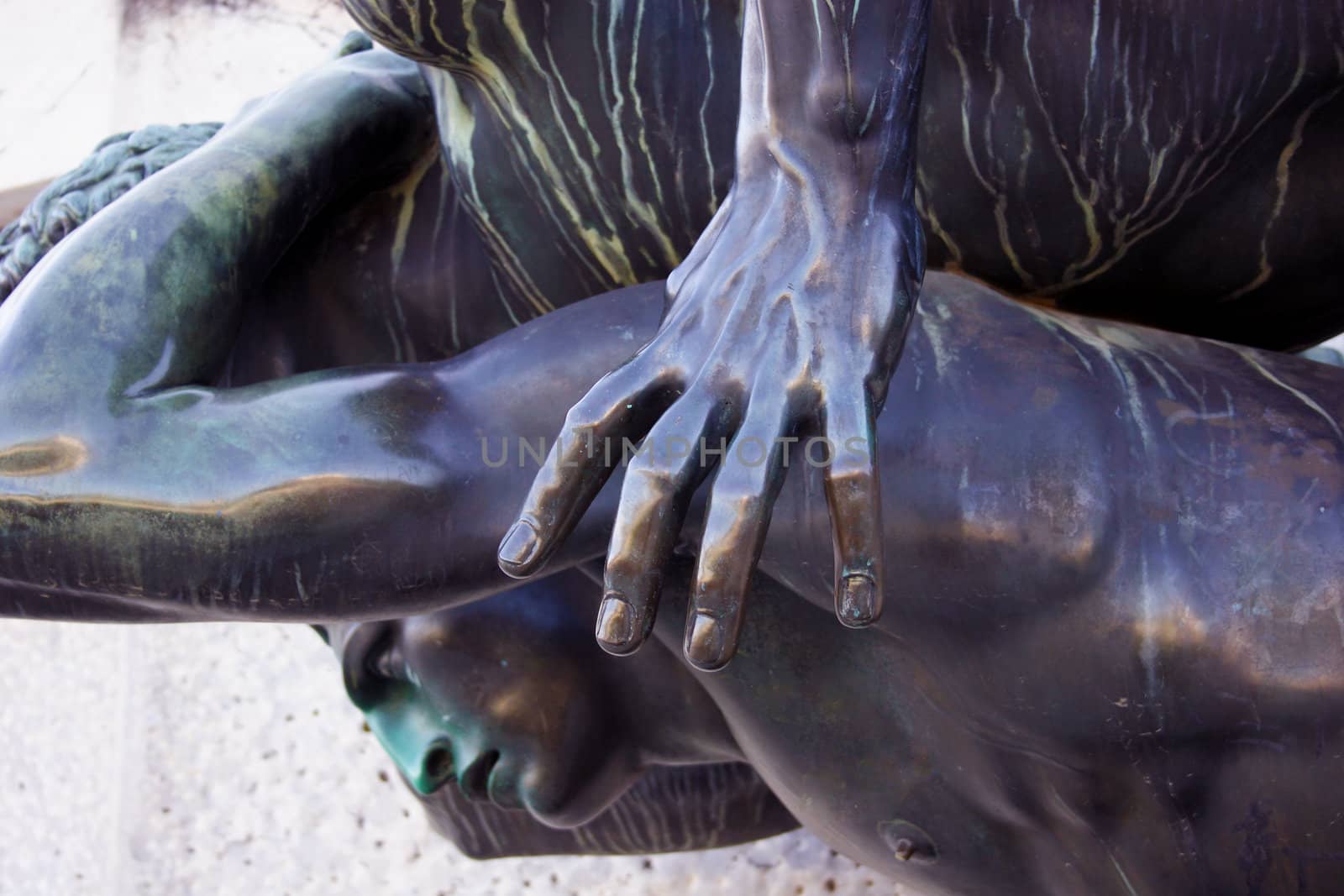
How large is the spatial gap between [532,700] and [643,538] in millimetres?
380

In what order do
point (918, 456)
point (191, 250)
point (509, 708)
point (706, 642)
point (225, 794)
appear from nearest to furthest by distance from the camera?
point (706, 642) < point (918, 456) < point (191, 250) < point (509, 708) < point (225, 794)

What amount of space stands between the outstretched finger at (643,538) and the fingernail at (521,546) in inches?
1.1

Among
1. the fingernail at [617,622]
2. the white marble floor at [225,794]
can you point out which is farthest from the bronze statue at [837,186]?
the white marble floor at [225,794]

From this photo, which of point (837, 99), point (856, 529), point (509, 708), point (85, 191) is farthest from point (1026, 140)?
point (85, 191)

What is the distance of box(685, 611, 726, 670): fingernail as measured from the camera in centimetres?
44

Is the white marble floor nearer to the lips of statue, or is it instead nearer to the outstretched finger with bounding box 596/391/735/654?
the lips of statue

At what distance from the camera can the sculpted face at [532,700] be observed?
32.0 inches

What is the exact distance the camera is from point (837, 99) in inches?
20.8

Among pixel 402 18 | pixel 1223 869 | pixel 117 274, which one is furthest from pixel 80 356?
pixel 1223 869

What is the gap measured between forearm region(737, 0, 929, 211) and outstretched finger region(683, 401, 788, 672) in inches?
4.7

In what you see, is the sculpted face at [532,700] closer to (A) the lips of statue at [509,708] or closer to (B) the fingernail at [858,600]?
(A) the lips of statue at [509,708]

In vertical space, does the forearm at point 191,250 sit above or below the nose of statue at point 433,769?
above

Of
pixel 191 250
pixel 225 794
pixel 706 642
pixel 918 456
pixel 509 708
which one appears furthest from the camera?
pixel 225 794

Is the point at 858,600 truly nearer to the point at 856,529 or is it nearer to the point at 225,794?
the point at 856,529
